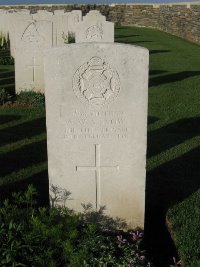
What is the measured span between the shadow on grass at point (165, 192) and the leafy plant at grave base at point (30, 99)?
3.63 meters

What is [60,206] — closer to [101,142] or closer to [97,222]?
[97,222]

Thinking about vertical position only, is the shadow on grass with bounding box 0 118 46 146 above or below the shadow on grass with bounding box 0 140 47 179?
above

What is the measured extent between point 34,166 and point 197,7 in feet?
59.2

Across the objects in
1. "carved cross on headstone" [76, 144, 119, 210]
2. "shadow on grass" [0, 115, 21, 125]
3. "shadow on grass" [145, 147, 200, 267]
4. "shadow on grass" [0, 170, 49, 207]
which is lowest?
"shadow on grass" [145, 147, 200, 267]

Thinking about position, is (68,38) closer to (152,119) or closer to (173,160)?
(152,119)

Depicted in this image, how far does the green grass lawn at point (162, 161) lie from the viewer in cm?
452

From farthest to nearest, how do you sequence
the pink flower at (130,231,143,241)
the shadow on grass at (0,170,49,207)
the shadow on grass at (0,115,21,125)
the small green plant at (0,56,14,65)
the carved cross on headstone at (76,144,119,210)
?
the small green plant at (0,56,14,65) → the shadow on grass at (0,115,21,125) → the shadow on grass at (0,170,49,207) → the carved cross on headstone at (76,144,119,210) → the pink flower at (130,231,143,241)

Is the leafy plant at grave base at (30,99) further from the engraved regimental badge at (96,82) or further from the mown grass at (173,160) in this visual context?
the engraved regimental badge at (96,82)

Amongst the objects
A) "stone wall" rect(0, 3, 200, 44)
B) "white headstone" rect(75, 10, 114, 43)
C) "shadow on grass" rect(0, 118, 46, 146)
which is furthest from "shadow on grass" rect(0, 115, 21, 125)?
"stone wall" rect(0, 3, 200, 44)

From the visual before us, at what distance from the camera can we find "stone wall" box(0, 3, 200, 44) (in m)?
22.5

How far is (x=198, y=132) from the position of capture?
7.78m

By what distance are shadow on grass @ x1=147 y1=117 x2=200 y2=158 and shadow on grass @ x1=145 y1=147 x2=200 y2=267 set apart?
16.1 inches

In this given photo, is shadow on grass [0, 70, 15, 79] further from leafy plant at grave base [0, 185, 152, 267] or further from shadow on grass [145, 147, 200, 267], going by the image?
leafy plant at grave base [0, 185, 152, 267]

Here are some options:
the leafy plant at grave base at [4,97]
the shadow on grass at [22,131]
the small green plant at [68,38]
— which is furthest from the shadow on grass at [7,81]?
the shadow on grass at [22,131]
